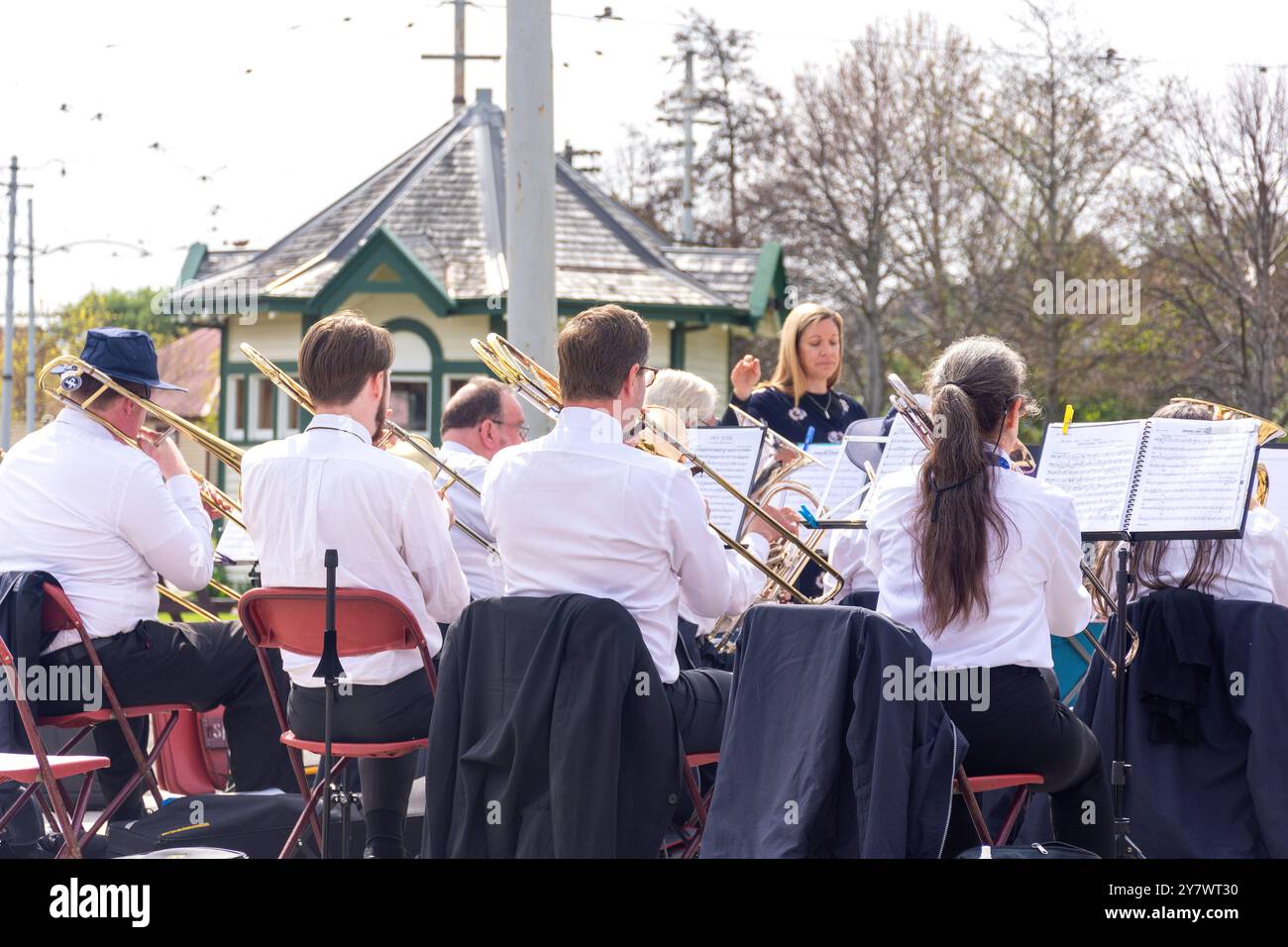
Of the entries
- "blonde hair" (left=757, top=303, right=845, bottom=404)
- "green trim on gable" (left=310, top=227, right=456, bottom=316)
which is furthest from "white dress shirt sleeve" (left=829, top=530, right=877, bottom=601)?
"green trim on gable" (left=310, top=227, right=456, bottom=316)

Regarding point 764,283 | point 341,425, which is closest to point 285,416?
point 764,283

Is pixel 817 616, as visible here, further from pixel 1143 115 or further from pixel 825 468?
pixel 1143 115

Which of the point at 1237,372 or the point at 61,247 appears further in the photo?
the point at 1237,372

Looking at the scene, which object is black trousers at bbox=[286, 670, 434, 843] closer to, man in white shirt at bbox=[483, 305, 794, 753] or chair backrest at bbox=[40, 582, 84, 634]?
man in white shirt at bbox=[483, 305, 794, 753]

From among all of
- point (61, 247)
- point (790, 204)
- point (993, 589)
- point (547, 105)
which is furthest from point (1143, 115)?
point (993, 589)

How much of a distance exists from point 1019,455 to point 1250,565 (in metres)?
0.77

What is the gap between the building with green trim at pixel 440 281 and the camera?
16516mm

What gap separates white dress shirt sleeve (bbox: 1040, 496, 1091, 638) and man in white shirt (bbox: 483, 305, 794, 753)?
763 mm

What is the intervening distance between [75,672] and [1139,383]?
22.7 m

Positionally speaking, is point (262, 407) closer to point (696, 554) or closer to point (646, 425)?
point (646, 425)

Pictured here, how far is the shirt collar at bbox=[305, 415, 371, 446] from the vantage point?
3988 millimetres

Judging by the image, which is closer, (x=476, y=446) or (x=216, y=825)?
(x=216, y=825)

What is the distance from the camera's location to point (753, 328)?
17.6 meters

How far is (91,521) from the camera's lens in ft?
14.6
